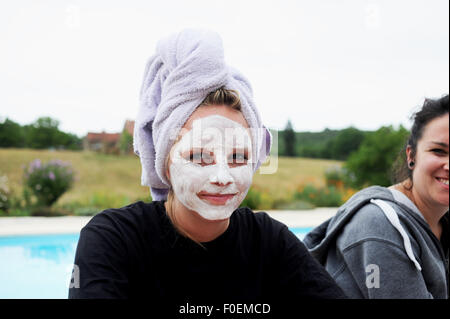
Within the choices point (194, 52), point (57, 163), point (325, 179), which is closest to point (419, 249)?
point (194, 52)

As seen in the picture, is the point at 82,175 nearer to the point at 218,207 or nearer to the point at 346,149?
the point at 346,149

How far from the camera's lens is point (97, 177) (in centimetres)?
725

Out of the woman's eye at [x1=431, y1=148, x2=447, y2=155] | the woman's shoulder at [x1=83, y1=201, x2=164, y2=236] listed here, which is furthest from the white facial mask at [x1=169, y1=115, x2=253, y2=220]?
the woman's eye at [x1=431, y1=148, x2=447, y2=155]

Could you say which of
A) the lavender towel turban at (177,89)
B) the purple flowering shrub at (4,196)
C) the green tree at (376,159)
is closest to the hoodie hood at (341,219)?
the lavender towel turban at (177,89)

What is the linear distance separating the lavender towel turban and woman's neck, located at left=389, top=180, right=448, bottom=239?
553 mm

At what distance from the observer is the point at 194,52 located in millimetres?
984

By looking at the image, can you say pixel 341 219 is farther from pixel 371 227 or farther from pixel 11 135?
pixel 11 135

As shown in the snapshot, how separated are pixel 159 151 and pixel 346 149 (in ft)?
28.2

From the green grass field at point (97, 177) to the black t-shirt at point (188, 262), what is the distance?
4874mm

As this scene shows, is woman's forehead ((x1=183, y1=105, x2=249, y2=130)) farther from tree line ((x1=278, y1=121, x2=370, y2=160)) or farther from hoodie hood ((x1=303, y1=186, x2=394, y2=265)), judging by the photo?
tree line ((x1=278, y1=121, x2=370, y2=160))

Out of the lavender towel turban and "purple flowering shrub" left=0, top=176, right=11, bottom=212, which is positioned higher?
the lavender towel turban

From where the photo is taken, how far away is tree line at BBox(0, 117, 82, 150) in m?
5.38

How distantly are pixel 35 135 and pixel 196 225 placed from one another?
18.0 ft

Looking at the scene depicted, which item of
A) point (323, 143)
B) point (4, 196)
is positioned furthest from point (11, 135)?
point (323, 143)
